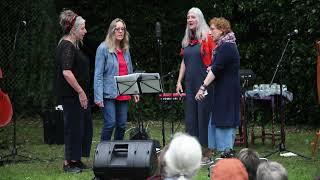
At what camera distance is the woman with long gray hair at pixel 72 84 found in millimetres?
7254

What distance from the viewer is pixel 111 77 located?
7.71 meters

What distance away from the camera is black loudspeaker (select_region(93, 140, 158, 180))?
584 cm

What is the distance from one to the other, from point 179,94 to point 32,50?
5315 millimetres

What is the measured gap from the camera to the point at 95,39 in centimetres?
1566

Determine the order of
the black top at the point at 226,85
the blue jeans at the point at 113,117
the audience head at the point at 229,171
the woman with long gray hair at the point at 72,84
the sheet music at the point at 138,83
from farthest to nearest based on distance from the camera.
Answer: the blue jeans at the point at 113,117 → the sheet music at the point at 138,83 → the woman with long gray hair at the point at 72,84 → the black top at the point at 226,85 → the audience head at the point at 229,171

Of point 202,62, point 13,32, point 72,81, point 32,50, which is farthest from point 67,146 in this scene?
point 13,32

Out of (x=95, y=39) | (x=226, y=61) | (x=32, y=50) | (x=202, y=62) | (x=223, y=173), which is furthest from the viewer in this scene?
(x=95, y=39)

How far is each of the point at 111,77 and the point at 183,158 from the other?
3992 millimetres

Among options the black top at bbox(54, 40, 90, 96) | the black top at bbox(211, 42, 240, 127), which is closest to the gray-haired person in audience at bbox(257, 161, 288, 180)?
the black top at bbox(211, 42, 240, 127)

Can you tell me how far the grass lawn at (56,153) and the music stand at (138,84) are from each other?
1.00 m

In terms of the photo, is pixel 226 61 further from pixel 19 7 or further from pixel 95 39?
pixel 95 39

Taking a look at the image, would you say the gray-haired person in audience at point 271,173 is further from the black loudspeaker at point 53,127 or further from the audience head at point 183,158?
the black loudspeaker at point 53,127

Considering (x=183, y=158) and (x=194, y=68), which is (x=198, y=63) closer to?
(x=194, y=68)

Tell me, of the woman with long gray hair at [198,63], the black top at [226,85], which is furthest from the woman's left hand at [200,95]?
the woman with long gray hair at [198,63]
